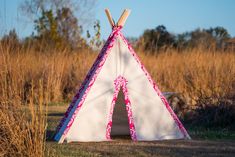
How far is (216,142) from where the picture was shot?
820cm

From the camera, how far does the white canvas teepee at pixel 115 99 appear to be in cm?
822

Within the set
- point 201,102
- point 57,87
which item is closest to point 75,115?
point 201,102

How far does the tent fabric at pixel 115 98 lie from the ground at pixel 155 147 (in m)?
0.23

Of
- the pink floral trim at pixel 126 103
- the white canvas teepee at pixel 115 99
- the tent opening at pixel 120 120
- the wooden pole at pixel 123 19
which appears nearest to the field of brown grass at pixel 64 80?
the white canvas teepee at pixel 115 99

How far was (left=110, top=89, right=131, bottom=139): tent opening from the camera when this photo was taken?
30.1 ft

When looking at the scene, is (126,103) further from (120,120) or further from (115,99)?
(120,120)

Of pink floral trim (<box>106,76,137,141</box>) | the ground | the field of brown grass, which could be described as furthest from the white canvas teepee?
the field of brown grass

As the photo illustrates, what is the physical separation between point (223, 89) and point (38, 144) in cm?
533

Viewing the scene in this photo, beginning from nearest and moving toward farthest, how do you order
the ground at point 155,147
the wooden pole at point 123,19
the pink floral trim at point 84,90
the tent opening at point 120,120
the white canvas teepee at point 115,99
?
the ground at point 155,147
the pink floral trim at point 84,90
the white canvas teepee at point 115,99
the wooden pole at point 123,19
the tent opening at point 120,120

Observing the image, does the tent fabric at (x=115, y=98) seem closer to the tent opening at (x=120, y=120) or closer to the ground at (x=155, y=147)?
the ground at (x=155, y=147)

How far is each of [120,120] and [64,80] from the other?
8.02 metres

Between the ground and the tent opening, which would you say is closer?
the ground

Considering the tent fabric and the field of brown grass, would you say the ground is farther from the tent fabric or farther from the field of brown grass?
the field of brown grass

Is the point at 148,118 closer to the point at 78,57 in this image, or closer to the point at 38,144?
the point at 38,144
